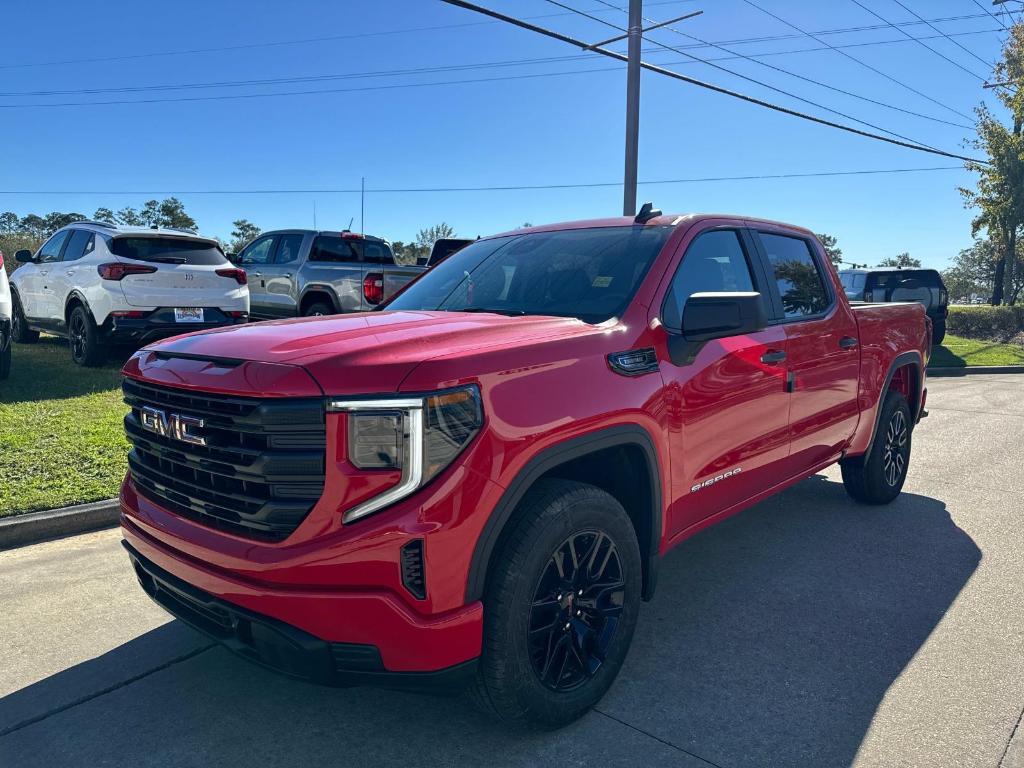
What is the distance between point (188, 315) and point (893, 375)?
7268 mm

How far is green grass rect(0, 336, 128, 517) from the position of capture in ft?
16.1

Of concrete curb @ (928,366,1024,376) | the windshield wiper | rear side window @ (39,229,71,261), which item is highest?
rear side window @ (39,229,71,261)

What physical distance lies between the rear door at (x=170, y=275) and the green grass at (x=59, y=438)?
101 centimetres

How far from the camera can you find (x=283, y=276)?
39.3ft

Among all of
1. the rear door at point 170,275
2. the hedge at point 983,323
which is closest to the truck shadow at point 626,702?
the rear door at point 170,275

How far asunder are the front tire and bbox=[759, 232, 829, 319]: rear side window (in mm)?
1945

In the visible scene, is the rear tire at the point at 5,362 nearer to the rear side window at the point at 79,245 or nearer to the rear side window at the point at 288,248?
the rear side window at the point at 79,245

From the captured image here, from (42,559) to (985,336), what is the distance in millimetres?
25175

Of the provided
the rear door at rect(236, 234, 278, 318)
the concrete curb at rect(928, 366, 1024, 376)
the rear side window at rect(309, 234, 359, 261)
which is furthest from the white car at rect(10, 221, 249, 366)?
the concrete curb at rect(928, 366, 1024, 376)

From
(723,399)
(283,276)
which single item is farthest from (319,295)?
(723,399)

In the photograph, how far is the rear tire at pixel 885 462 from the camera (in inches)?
204

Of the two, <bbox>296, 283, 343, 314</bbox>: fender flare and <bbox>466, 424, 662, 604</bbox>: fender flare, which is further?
<bbox>296, 283, 343, 314</bbox>: fender flare

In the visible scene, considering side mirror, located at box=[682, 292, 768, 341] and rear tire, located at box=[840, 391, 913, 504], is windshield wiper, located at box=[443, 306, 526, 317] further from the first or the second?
rear tire, located at box=[840, 391, 913, 504]

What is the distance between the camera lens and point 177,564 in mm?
2551
